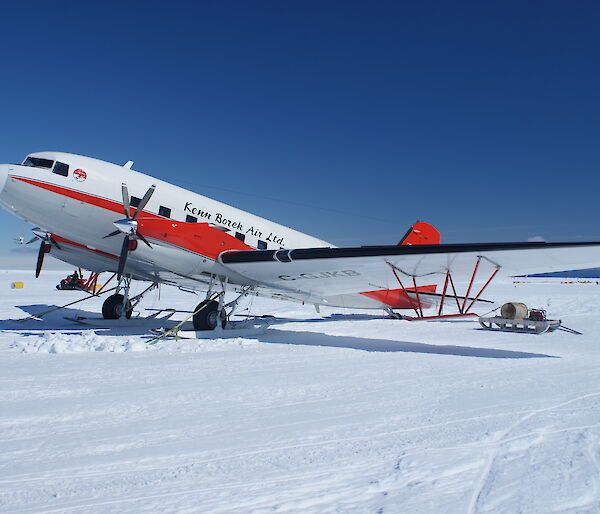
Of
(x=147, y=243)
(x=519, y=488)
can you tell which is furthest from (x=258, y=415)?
(x=147, y=243)

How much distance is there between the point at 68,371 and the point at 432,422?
21.7ft

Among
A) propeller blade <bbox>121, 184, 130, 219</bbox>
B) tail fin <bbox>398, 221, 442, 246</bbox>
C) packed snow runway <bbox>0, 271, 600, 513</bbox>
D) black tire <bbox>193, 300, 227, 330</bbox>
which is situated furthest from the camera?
tail fin <bbox>398, 221, 442, 246</bbox>

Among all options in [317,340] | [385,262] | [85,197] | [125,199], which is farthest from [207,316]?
[385,262]

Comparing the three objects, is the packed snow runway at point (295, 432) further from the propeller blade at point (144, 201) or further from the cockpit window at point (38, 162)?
the cockpit window at point (38, 162)

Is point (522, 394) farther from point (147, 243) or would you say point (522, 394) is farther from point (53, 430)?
point (147, 243)

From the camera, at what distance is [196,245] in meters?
13.8

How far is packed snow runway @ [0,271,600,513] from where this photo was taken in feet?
11.4

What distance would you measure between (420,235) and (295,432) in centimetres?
1626

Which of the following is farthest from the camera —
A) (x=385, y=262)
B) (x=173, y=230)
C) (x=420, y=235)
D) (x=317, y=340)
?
(x=420, y=235)

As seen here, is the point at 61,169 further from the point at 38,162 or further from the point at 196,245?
the point at 196,245

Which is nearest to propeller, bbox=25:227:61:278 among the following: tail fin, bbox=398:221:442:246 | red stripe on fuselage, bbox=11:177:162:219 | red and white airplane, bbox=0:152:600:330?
red and white airplane, bbox=0:152:600:330

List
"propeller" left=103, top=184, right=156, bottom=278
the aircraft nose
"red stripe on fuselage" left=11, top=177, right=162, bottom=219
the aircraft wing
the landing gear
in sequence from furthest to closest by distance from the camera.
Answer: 1. the landing gear
2. "propeller" left=103, top=184, right=156, bottom=278
3. "red stripe on fuselage" left=11, top=177, right=162, bottom=219
4. the aircraft nose
5. the aircraft wing

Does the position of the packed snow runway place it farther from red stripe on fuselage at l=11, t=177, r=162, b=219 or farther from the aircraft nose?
the aircraft nose

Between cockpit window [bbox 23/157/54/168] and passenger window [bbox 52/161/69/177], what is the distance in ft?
0.52
